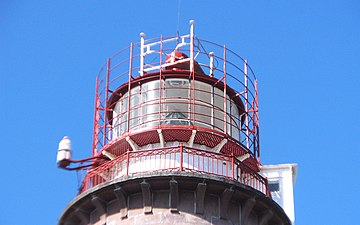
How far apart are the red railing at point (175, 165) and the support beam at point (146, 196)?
794 mm

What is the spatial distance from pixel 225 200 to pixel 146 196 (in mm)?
2406

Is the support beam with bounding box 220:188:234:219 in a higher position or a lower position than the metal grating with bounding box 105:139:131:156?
lower

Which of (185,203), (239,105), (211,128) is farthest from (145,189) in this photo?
(239,105)

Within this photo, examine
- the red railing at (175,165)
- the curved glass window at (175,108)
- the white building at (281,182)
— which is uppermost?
the curved glass window at (175,108)

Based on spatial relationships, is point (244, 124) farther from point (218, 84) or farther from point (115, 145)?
point (115, 145)

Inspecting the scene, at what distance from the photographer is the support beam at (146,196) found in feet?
103

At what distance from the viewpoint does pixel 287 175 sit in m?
37.1

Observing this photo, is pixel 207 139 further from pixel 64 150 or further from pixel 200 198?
pixel 64 150

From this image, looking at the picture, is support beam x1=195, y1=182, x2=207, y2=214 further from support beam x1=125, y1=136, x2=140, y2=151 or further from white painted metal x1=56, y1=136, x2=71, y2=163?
white painted metal x1=56, y1=136, x2=71, y2=163

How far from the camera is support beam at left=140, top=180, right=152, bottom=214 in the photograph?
1236 inches

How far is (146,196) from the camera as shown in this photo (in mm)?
31594

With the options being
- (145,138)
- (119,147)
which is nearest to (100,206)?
(119,147)

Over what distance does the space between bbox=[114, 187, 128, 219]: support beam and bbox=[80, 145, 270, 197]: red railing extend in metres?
0.65

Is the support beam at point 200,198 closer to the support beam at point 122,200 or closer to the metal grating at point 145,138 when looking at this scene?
the support beam at point 122,200
